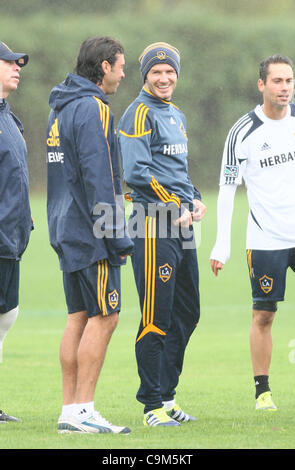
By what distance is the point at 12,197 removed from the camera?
232 inches

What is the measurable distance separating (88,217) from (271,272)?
1.71 meters

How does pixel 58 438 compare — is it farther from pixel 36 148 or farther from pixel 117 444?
pixel 36 148

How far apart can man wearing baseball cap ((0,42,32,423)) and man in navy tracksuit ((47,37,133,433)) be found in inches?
19.4

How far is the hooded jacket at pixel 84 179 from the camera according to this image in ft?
17.1

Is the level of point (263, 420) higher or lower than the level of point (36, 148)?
lower

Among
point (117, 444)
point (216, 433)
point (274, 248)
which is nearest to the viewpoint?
point (117, 444)

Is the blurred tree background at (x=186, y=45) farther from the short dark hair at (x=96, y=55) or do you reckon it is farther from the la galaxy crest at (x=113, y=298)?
the la galaxy crest at (x=113, y=298)

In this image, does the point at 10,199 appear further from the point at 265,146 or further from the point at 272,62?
the point at 272,62

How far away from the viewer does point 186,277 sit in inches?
236

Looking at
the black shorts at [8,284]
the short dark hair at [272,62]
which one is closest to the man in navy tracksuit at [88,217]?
the black shorts at [8,284]

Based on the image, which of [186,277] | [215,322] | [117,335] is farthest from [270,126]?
[215,322]

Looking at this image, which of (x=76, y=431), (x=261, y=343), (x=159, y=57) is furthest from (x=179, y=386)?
(x=159, y=57)

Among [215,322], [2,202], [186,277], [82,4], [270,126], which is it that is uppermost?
[82,4]

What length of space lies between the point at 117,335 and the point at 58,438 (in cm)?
626
